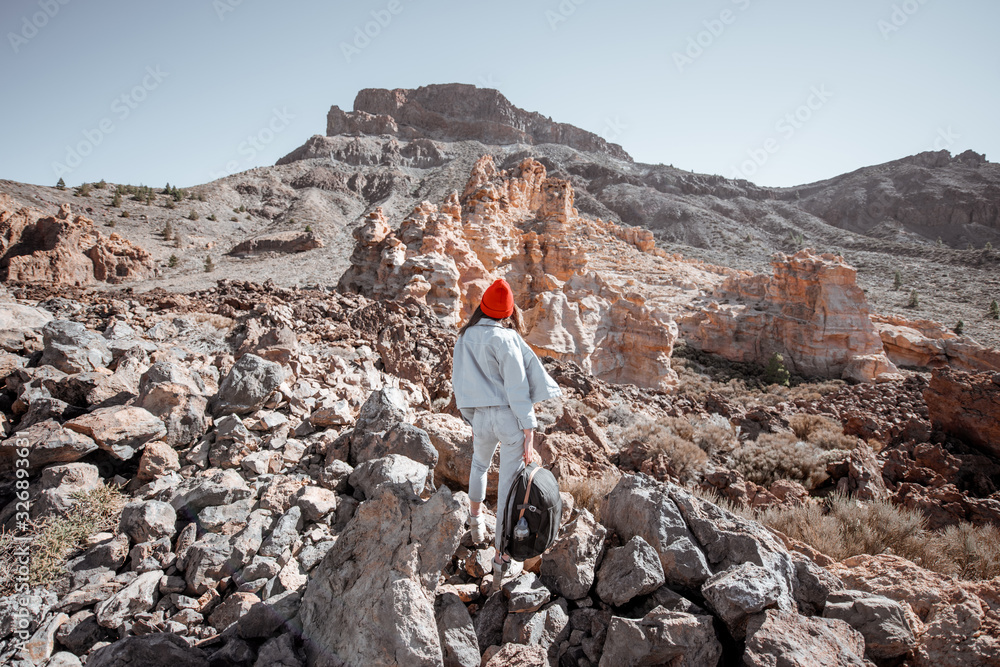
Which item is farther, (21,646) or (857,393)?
(857,393)

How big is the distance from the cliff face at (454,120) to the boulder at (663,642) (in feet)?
315

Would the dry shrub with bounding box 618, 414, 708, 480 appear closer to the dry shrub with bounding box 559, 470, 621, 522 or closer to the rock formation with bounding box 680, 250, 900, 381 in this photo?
the dry shrub with bounding box 559, 470, 621, 522

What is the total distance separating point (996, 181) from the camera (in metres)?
64.1

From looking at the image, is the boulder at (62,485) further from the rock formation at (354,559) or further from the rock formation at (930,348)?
the rock formation at (930,348)

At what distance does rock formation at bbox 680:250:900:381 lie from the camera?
61.7 feet

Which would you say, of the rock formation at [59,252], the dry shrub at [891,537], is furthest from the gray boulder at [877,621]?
the rock formation at [59,252]

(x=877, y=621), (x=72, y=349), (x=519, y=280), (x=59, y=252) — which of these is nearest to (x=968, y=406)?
(x=877, y=621)

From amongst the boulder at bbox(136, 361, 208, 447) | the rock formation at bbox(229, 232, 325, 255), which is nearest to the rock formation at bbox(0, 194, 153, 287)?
the rock formation at bbox(229, 232, 325, 255)

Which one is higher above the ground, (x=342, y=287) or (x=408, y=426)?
(x=342, y=287)

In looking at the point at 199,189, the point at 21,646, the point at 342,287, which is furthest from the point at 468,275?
the point at 199,189

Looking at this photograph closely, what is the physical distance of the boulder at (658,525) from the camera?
2.34 m

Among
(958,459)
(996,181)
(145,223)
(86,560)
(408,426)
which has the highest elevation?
(996,181)

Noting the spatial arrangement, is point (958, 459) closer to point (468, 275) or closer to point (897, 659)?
point (897, 659)

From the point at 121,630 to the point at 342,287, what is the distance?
11333 millimetres
